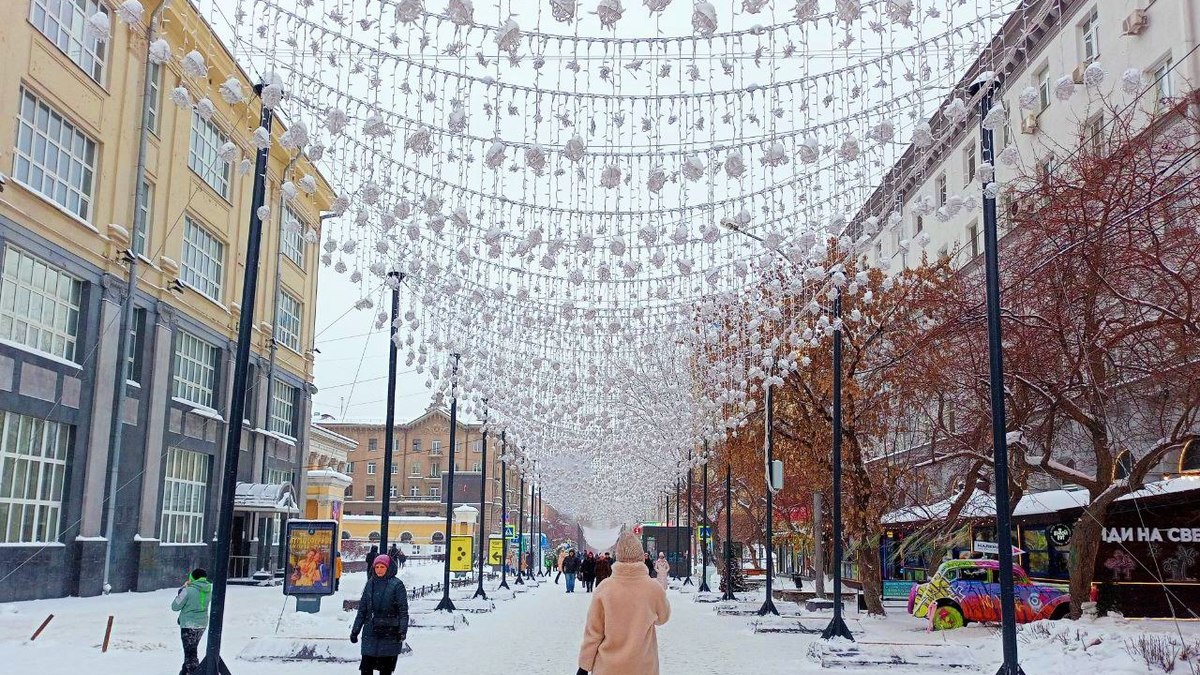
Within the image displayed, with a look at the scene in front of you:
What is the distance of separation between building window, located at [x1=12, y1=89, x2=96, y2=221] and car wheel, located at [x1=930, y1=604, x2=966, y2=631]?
2235 centimetres

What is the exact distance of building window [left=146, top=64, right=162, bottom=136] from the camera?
31.6 m

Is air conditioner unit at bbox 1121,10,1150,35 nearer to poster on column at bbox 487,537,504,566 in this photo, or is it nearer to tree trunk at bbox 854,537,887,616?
tree trunk at bbox 854,537,887,616

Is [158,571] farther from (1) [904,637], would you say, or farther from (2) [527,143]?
(2) [527,143]

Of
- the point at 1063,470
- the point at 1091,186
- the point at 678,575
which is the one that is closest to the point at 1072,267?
the point at 1091,186

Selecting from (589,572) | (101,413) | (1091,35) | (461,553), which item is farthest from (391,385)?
(589,572)

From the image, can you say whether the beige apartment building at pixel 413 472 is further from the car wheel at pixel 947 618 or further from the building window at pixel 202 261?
the car wheel at pixel 947 618

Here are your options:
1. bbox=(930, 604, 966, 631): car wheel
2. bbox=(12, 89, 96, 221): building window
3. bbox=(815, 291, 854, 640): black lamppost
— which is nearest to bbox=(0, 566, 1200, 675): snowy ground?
bbox=(930, 604, 966, 631): car wheel

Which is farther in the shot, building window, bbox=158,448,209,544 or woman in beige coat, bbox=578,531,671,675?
building window, bbox=158,448,209,544

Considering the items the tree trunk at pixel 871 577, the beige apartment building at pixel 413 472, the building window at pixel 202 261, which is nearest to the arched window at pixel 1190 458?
the tree trunk at pixel 871 577

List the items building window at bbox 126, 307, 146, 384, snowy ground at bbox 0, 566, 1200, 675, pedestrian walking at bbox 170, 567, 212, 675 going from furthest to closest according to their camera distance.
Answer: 1. building window at bbox 126, 307, 146, 384
2. snowy ground at bbox 0, 566, 1200, 675
3. pedestrian walking at bbox 170, 567, 212, 675

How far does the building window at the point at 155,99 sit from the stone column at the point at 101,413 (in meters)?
5.75

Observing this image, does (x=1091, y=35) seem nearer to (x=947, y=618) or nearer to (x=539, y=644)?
(x=947, y=618)

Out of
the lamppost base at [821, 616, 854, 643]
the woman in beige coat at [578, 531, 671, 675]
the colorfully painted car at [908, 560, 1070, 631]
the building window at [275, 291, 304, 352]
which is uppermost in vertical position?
the building window at [275, 291, 304, 352]

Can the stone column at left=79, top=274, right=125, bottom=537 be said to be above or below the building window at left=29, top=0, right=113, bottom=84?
below
